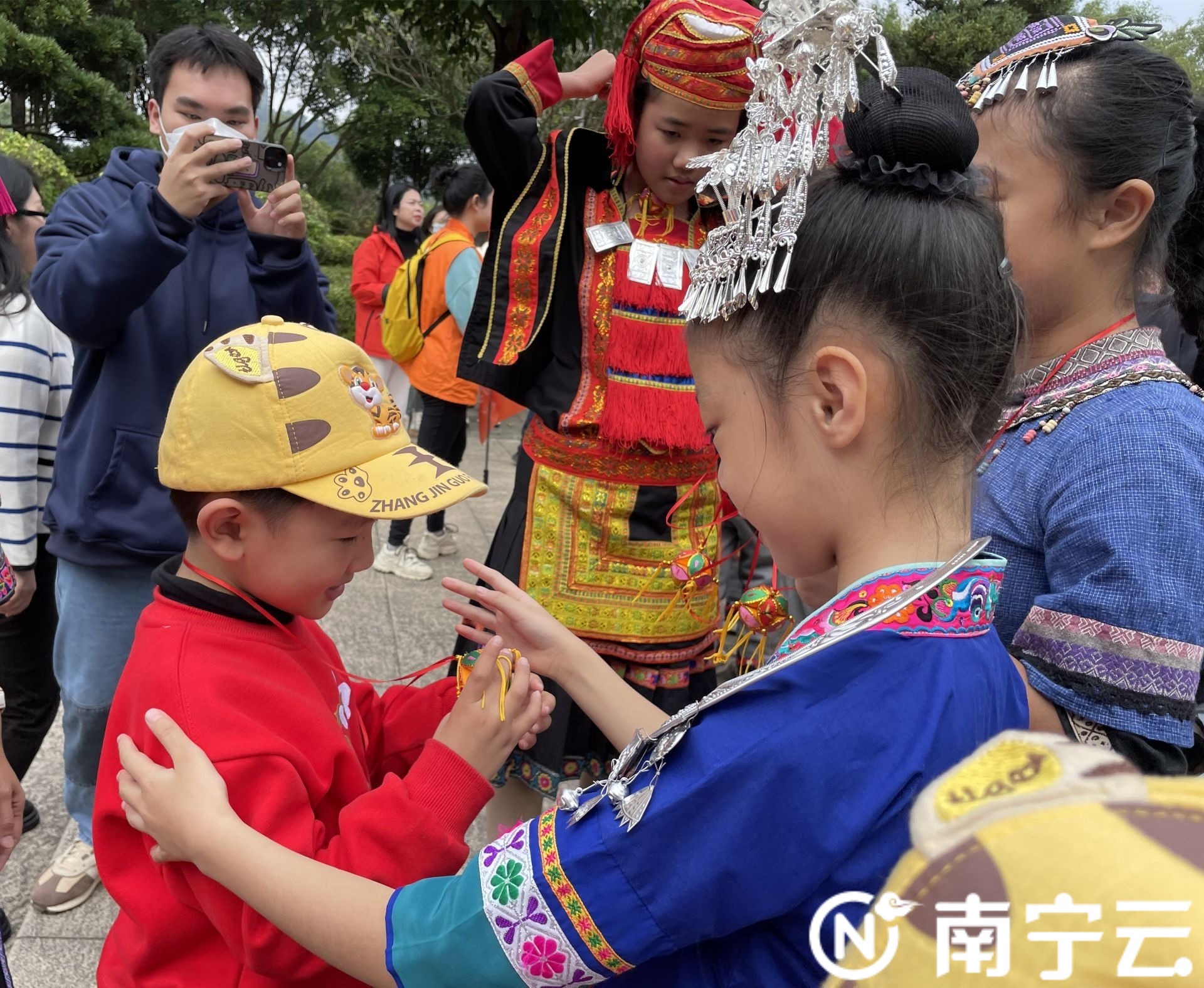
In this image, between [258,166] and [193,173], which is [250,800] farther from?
[258,166]

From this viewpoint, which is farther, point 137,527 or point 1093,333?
point 137,527

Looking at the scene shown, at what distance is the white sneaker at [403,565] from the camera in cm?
520

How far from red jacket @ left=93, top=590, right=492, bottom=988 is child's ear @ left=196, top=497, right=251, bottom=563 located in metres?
0.09

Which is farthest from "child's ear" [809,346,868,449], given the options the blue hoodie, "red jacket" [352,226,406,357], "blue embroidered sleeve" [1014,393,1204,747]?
"red jacket" [352,226,406,357]

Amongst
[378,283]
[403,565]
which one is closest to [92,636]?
→ [403,565]

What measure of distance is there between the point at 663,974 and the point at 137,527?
5.15 ft

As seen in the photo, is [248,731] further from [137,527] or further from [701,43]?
[701,43]

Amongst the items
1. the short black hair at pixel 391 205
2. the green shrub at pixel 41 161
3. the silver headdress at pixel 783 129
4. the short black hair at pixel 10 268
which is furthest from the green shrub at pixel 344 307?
the silver headdress at pixel 783 129

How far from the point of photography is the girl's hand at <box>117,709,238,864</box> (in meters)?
1.09

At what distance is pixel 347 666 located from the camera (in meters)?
3.96

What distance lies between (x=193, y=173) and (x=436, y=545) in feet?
12.2

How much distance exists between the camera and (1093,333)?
55.7 inches

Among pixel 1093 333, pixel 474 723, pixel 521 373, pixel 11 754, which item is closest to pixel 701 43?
pixel 521 373

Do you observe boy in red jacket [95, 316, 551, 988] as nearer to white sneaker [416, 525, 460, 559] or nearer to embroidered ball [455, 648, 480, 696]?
embroidered ball [455, 648, 480, 696]
